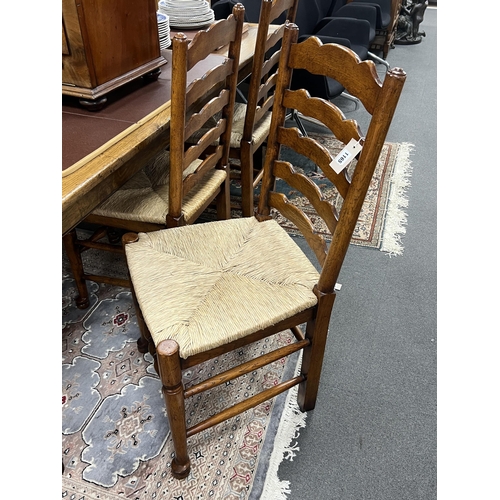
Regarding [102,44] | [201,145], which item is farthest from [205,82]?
[102,44]

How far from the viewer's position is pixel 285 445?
1.20m

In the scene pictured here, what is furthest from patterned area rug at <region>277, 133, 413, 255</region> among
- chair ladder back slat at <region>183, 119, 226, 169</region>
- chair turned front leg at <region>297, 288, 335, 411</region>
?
chair turned front leg at <region>297, 288, 335, 411</region>

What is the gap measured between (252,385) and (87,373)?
21.0 inches

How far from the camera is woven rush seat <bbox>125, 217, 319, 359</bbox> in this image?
36.7 inches

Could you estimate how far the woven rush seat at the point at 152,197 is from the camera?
1300mm

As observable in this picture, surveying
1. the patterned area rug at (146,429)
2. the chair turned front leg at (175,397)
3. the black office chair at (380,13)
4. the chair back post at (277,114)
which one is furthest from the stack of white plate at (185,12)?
the black office chair at (380,13)

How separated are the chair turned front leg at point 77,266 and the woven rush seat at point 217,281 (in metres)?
0.42

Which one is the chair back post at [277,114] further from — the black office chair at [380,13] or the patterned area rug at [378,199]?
the black office chair at [380,13]

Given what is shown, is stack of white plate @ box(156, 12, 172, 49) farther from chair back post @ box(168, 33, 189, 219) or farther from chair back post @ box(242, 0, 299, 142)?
chair back post @ box(168, 33, 189, 219)

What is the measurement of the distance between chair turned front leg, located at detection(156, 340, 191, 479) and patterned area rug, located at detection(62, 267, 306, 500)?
56 millimetres

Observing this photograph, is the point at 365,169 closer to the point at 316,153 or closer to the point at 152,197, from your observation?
the point at 316,153

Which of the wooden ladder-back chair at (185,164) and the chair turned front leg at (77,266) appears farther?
the chair turned front leg at (77,266)

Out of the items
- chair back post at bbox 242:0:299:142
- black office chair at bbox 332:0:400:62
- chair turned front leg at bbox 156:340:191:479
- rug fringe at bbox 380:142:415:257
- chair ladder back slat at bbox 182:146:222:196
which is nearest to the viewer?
chair turned front leg at bbox 156:340:191:479

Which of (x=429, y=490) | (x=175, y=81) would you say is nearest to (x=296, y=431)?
(x=429, y=490)
